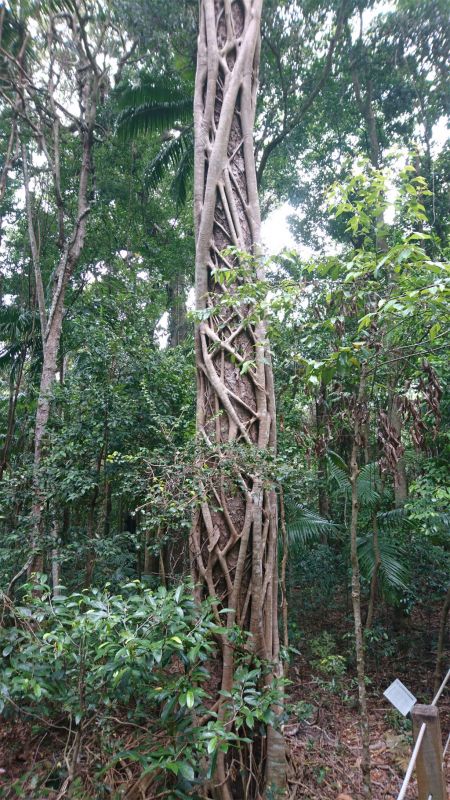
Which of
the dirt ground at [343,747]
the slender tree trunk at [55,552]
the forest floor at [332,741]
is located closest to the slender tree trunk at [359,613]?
the forest floor at [332,741]

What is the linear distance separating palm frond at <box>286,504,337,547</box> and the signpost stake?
258 centimetres

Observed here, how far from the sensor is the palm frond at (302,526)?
473 cm

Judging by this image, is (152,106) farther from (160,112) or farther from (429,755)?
(429,755)

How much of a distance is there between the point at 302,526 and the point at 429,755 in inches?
107

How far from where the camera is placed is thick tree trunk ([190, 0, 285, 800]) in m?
2.65

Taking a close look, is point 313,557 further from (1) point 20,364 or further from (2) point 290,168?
(2) point 290,168

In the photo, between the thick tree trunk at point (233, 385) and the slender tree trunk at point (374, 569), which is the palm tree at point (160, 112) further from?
the slender tree trunk at point (374, 569)

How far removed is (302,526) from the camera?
15.7 ft

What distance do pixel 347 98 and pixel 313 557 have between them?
6926 mm

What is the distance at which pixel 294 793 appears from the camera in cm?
273

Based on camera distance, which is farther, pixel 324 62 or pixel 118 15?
Result: pixel 324 62

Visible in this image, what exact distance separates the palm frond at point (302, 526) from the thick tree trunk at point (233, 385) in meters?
1.74

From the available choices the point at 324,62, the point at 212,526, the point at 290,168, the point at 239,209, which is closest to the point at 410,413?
the point at 212,526

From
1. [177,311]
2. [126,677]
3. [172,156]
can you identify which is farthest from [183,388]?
[177,311]
